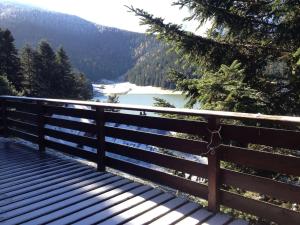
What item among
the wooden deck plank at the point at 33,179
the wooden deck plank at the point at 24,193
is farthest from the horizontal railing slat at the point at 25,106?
the wooden deck plank at the point at 24,193

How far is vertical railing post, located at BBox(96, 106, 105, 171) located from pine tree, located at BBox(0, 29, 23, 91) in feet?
114

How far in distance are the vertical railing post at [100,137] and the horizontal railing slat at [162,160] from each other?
96mm

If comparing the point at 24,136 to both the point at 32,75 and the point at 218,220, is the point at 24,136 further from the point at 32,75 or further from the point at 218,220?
the point at 32,75

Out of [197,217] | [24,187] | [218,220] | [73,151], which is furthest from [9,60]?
[218,220]

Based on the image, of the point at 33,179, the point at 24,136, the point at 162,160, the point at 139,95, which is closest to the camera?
the point at 162,160

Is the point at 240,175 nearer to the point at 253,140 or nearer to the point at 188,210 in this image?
the point at 253,140

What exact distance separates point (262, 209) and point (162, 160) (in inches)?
54.2

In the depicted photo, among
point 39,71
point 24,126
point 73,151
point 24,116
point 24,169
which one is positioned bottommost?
point 24,169

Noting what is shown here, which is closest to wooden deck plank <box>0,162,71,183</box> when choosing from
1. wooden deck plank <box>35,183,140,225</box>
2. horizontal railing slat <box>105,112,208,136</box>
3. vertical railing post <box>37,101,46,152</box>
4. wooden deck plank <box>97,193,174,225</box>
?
vertical railing post <box>37,101,46,152</box>

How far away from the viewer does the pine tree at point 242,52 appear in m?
5.96

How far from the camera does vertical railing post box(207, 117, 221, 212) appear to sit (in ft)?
12.4

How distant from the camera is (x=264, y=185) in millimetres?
3408

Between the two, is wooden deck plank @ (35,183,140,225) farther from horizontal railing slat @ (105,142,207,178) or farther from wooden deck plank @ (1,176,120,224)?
horizontal railing slat @ (105,142,207,178)

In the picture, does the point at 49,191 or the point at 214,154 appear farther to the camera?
the point at 49,191
